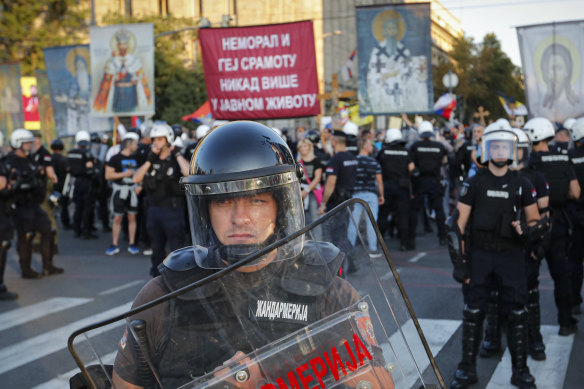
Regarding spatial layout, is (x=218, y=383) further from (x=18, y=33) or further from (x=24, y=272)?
(x=18, y=33)

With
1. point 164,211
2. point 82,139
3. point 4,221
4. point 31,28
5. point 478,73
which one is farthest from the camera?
point 478,73

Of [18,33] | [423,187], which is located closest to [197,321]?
[423,187]

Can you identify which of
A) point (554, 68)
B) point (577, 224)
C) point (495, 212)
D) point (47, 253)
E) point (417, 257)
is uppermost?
point (554, 68)

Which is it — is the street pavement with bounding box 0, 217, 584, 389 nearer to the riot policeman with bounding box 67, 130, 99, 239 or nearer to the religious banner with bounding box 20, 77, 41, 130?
the riot policeman with bounding box 67, 130, 99, 239

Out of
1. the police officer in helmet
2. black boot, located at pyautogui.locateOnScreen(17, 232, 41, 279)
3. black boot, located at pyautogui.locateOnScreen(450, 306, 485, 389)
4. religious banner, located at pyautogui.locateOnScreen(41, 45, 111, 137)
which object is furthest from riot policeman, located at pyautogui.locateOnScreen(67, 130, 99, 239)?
the police officer in helmet

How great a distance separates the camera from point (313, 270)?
164 cm

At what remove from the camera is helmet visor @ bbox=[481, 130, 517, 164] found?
14.8ft

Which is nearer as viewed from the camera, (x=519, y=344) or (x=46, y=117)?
(x=519, y=344)

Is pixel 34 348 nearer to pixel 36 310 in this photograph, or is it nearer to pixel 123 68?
pixel 36 310

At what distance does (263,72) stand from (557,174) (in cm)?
608

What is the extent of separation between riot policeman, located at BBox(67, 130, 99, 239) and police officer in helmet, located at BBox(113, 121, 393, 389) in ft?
36.1

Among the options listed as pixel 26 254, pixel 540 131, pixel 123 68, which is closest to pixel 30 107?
pixel 123 68

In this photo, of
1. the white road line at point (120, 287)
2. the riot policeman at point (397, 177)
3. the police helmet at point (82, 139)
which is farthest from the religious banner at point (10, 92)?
the riot policeman at point (397, 177)

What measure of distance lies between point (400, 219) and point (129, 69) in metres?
6.52
